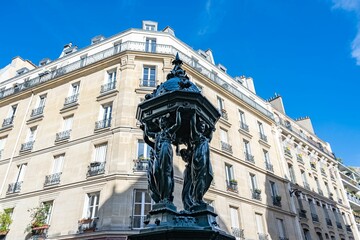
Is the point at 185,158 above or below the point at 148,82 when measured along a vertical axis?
below

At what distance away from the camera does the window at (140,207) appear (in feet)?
44.0

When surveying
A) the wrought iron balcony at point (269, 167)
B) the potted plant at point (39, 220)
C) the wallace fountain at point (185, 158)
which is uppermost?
the wrought iron balcony at point (269, 167)

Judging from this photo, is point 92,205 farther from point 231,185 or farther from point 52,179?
point 231,185

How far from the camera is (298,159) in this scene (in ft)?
91.5

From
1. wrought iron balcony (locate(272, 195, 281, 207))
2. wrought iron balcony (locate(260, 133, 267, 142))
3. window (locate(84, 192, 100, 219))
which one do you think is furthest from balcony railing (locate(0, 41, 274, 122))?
window (locate(84, 192, 100, 219))

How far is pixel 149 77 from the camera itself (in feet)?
60.2

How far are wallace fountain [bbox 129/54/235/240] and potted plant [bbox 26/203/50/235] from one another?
503 inches

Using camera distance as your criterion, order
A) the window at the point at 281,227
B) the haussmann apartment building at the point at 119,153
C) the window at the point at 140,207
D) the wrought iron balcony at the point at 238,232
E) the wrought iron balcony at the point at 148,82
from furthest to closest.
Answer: the window at the point at 281,227 → the wrought iron balcony at the point at 148,82 → the wrought iron balcony at the point at 238,232 → the haussmann apartment building at the point at 119,153 → the window at the point at 140,207

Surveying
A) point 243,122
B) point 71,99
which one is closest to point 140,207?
point 71,99

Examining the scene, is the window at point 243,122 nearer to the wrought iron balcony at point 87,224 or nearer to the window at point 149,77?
the window at point 149,77

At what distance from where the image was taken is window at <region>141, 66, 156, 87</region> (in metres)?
17.8

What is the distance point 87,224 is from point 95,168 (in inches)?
114

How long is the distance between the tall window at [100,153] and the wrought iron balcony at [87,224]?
316 centimetres

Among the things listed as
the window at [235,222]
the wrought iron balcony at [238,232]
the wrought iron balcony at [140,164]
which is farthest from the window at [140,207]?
the window at [235,222]
